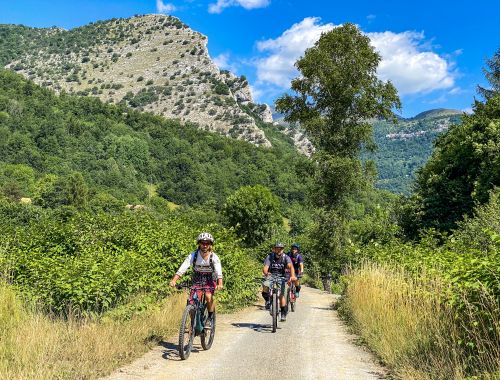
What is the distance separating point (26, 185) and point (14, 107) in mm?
36520

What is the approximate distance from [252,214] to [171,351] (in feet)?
196

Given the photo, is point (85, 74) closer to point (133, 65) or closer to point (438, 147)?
point (133, 65)

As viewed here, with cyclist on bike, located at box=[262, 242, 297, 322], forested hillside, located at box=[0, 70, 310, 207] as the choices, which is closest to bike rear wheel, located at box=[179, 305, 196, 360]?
cyclist on bike, located at box=[262, 242, 297, 322]

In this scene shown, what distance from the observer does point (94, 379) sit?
6.47 m

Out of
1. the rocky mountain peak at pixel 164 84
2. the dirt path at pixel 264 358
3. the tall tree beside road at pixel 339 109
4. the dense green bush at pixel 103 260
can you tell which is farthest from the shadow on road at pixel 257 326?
the rocky mountain peak at pixel 164 84

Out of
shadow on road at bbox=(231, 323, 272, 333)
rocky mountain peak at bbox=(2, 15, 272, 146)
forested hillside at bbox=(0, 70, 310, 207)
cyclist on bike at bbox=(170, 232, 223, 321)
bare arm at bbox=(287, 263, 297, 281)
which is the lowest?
shadow on road at bbox=(231, 323, 272, 333)

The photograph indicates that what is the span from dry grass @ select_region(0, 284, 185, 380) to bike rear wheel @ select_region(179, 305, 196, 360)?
82 centimetres

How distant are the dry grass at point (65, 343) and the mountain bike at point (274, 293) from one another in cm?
314

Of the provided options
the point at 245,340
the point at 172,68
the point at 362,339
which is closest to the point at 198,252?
the point at 245,340

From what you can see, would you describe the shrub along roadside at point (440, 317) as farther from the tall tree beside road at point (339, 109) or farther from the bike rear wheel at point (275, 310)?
the tall tree beside road at point (339, 109)

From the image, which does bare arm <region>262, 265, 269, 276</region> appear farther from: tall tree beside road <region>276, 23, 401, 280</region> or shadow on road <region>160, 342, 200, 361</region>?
tall tree beside road <region>276, 23, 401, 280</region>

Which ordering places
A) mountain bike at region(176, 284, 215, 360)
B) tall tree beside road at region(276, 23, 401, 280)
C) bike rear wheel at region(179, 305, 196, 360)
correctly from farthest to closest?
tall tree beside road at region(276, 23, 401, 280)
mountain bike at region(176, 284, 215, 360)
bike rear wheel at region(179, 305, 196, 360)

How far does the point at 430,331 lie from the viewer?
7.41m

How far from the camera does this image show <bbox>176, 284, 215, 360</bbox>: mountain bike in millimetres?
7898
